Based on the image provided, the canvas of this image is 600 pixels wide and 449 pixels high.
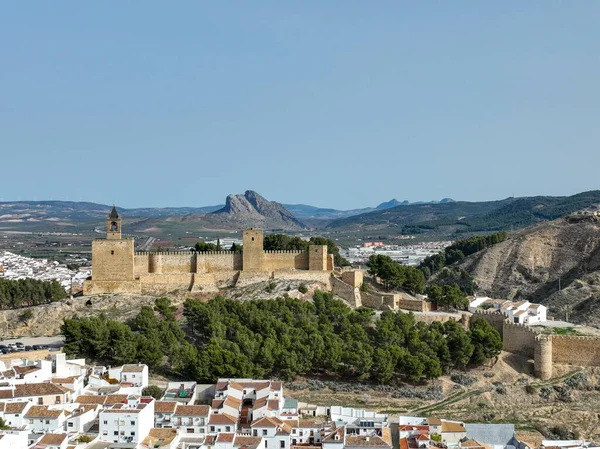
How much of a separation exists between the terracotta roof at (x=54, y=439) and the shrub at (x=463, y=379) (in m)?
19.0

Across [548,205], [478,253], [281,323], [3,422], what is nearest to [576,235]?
[478,253]

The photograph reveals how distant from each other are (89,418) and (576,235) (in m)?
49.5

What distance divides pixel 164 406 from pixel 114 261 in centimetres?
1667

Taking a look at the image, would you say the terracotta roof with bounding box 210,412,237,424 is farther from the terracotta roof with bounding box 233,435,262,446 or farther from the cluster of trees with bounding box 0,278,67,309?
the cluster of trees with bounding box 0,278,67,309

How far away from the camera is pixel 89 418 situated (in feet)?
91.1

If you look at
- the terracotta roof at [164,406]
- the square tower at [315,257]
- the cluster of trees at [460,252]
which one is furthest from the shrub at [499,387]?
the cluster of trees at [460,252]

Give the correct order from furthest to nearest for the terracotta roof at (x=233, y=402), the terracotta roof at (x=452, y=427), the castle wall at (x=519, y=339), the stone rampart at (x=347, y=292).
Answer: the stone rampart at (x=347, y=292)
the castle wall at (x=519, y=339)
the terracotta roof at (x=233, y=402)
the terracotta roof at (x=452, y=427)

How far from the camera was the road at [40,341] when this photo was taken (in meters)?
39.5

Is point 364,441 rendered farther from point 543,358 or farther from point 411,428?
point 543,358

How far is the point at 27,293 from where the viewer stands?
48.2 metres

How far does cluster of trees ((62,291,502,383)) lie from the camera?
35656 millimetres

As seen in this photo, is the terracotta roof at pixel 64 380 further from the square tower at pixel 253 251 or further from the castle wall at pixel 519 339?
the castle wall at pixel 519 339

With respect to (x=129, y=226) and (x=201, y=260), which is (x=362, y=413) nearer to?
(x=201, y=260)

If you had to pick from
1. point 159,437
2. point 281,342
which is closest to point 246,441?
→ point 159,437
